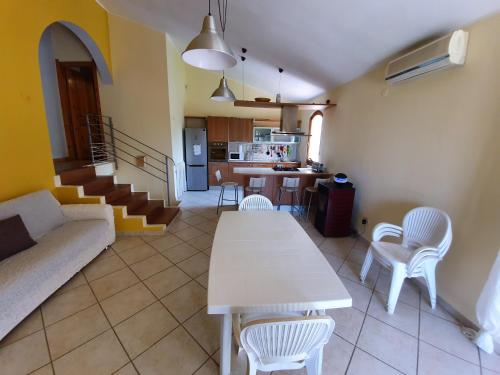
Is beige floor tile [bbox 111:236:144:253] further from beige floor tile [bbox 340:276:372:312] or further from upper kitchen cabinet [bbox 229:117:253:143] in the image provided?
upper kitchen cabinet [bbox 229:117:253:143]

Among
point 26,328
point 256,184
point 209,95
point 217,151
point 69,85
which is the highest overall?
point 209,95

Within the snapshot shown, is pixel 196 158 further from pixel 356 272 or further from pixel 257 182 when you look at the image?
pixel 356 272

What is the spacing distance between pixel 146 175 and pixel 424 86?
465cm

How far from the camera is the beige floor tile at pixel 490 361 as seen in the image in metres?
1.52

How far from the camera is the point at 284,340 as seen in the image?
96cm

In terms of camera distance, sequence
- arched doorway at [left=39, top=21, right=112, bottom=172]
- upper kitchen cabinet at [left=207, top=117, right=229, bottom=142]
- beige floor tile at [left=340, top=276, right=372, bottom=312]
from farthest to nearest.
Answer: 1. upper kitchen cabinet at [left=207, top=117, right=229, bottom=142]
2. arched doorway at [left=39, top=21, right=112, bottom=172]
3. beige floor tile at [left=340, top=276, right=372, bottom=312]

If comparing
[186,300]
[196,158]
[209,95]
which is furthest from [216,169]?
[186,300]

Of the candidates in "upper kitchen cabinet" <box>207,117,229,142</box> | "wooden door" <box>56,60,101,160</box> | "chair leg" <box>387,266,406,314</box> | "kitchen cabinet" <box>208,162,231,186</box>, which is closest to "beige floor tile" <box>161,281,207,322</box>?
"chair leg" <box>387,266,406,314</box>

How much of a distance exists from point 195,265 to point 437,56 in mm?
3199

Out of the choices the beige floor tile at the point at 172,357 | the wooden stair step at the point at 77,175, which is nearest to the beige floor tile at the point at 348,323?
the beige floor tile at the point at 172,357

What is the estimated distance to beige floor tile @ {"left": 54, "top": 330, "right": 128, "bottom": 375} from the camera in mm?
1404

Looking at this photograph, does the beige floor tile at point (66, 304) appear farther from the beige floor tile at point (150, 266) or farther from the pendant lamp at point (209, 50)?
the pendant lamp at point (209, 50)

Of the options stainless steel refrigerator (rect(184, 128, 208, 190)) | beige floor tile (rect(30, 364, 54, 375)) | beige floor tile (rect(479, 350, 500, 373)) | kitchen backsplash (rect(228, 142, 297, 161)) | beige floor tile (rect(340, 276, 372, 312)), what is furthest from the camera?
kitchen backsplash (rect(228, 142, 297, 161))

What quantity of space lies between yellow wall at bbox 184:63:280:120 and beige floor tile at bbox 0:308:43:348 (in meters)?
5.53
